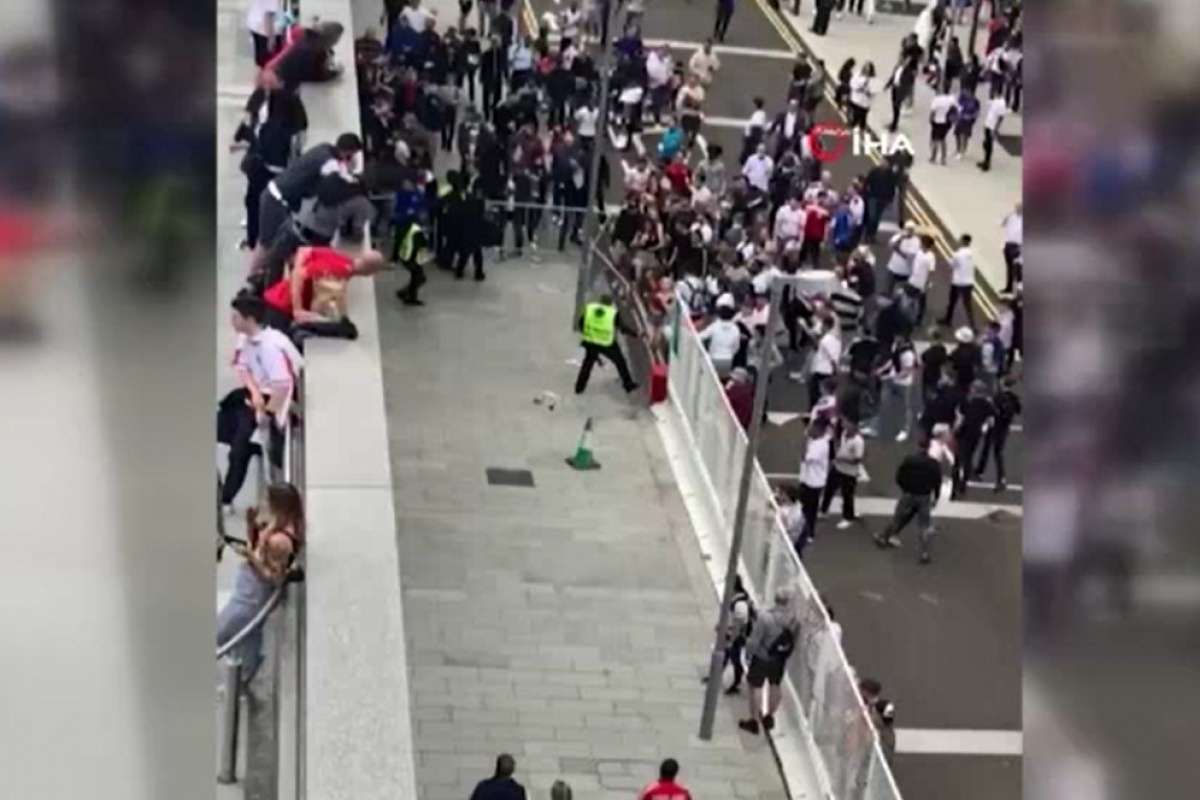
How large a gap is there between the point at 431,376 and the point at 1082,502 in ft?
59.7

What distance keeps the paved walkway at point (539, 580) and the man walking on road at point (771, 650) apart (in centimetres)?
30

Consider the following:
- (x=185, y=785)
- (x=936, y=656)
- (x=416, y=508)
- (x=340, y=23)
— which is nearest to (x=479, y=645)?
(x=416, y=508)

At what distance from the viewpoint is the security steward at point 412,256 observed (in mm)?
20703

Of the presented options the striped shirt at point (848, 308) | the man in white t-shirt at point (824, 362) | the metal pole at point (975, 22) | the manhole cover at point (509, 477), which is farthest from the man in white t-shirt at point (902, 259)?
the metal pole at point (975, 22)

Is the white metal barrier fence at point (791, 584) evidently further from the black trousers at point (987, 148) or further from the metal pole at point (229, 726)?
the black trousers at point (987, 148)

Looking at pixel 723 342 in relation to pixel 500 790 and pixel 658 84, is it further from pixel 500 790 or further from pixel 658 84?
pixel 658 84

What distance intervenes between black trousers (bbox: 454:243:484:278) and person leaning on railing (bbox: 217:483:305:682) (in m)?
13.5

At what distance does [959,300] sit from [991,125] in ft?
21.6

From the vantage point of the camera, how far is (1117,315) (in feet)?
4.49

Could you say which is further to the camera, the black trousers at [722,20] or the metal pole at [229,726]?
the black trousers at [722,20]

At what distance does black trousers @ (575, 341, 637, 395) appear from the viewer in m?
18.8

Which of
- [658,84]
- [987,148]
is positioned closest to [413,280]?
[658,84]

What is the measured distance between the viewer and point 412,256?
20.8 metres

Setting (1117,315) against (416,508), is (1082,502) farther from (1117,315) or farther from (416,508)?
(416,508)
